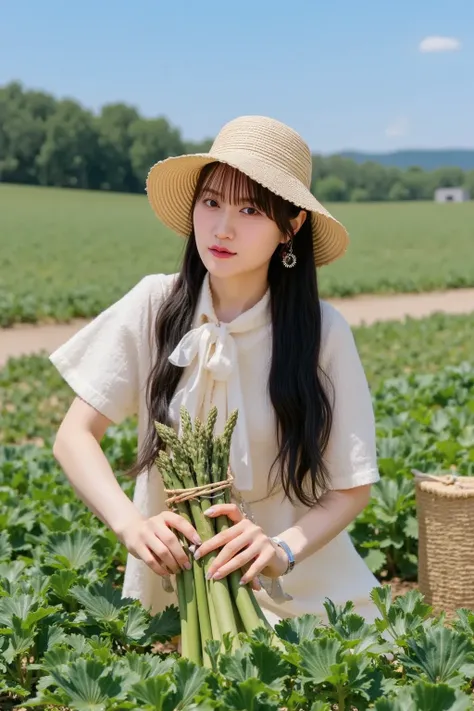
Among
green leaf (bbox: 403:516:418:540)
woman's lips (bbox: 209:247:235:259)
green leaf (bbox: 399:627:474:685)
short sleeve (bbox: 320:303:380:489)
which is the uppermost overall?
woman's lips (bbox: 209:247:235:259)

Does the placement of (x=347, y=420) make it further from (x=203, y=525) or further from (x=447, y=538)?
(x=447, y=538)

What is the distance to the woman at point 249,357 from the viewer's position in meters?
2.71

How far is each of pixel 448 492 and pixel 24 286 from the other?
1622 centimetres

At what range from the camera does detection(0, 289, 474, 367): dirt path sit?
44.2 ft

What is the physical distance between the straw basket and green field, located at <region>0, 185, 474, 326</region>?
1401mm

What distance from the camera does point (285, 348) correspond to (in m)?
2.81

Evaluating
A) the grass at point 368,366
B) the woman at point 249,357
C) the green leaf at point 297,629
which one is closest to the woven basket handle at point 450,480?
the woman at point 249,357

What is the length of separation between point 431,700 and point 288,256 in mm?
1342

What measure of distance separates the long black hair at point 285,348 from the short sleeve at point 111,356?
59mm

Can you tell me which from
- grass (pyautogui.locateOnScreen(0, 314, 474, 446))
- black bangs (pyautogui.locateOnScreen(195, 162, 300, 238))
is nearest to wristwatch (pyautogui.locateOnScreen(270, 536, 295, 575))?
black bangs (pyautogui.locateOnScreen(195, 162, 300, 238))

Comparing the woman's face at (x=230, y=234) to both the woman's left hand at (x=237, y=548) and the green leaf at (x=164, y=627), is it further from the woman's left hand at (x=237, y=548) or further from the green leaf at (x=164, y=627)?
the green leaf at (x=164, y=627)

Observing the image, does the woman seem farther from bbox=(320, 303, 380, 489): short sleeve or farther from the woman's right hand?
the woman's right hand

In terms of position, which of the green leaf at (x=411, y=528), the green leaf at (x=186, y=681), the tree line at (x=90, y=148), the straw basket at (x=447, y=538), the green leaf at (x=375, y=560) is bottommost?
the green leaf at (x=375, y=560)

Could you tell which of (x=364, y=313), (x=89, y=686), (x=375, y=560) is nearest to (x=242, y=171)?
(x=89, y=686)
